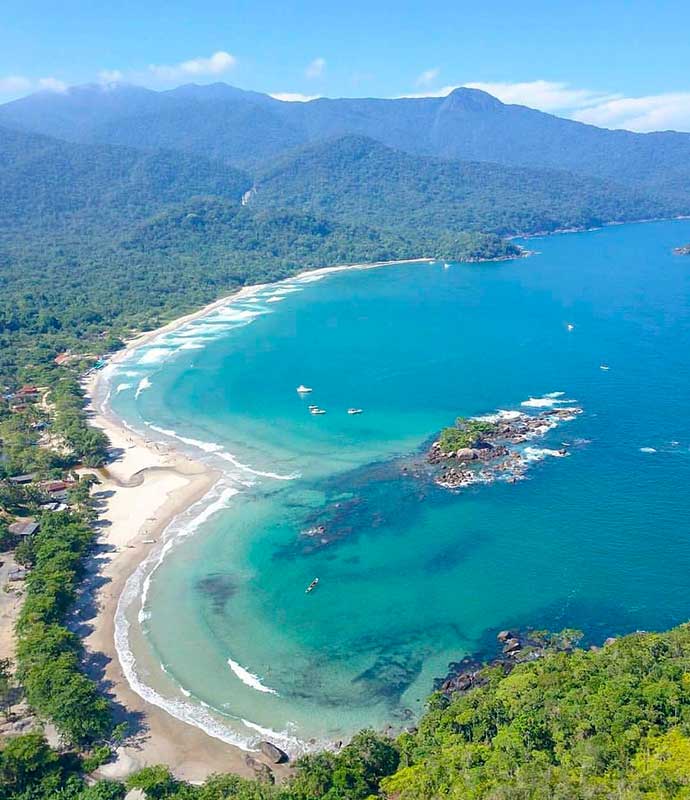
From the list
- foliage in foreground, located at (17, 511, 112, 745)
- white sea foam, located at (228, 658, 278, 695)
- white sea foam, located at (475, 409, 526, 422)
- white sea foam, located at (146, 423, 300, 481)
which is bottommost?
white sea foam, located at (228, 658, 278, 695)

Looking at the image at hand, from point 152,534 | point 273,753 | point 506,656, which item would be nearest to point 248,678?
point 273,753

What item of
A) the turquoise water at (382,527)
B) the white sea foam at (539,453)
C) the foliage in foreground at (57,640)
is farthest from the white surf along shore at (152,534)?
the white sea foam at (539,453)

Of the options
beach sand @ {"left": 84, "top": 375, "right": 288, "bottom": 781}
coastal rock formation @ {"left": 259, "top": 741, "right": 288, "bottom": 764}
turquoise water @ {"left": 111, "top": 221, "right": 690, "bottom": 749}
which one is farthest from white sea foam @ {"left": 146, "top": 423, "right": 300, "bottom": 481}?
coastal rock formation @ {"left": 259, "top": 741, "right": 288, "bottom": 764}

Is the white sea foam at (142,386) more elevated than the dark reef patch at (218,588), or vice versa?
the white sea foam at (142,386)

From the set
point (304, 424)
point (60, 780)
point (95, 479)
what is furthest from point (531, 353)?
point (60, 780)

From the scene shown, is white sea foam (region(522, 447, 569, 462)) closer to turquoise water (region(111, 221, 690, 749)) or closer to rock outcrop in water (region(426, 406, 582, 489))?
rock outcrop in water (region(426, 406, 582, 489))

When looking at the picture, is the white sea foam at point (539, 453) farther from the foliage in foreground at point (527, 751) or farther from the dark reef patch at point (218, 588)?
the dark reef patch at point (218, 588)
